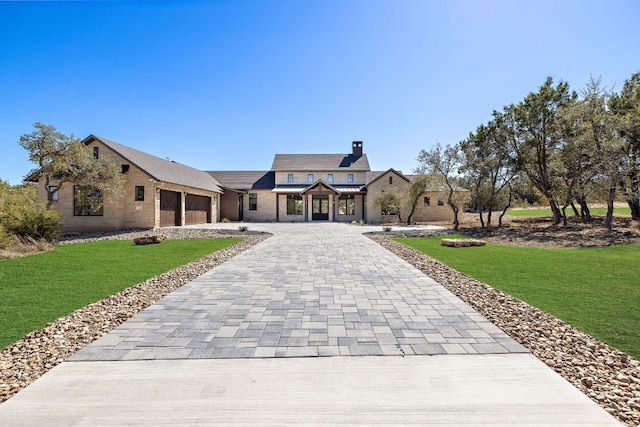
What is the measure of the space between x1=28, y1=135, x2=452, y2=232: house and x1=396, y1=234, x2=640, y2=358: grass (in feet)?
45.1

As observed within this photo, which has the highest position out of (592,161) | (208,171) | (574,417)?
(208,171)

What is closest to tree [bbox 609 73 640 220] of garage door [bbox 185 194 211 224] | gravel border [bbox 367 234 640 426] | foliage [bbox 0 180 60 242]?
gravel border [bbox 367 234 640 426]

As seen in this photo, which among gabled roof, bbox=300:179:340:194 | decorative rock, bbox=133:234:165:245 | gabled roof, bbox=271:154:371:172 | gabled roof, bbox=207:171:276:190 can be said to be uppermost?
gabled roof, bbox=271:154:371:172

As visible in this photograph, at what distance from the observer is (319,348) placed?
346 cm

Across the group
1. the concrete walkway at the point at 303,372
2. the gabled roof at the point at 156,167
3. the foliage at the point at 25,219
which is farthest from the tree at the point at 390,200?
the concrete walkway at the point at 303,372

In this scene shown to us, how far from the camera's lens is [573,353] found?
332cm

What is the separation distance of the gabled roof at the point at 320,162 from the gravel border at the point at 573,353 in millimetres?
27173

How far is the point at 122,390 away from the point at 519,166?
2145cm

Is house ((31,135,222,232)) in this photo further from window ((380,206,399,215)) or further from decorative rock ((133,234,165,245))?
window ((380,206,399,215))

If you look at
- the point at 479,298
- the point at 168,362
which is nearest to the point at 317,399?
the point at 168,362

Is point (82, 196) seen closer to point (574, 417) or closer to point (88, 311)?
point (88, 311)

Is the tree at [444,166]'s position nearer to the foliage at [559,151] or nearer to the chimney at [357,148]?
the foliage at [559,151]

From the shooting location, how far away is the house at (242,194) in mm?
19514

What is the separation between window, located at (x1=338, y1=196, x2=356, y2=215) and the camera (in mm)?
30172
